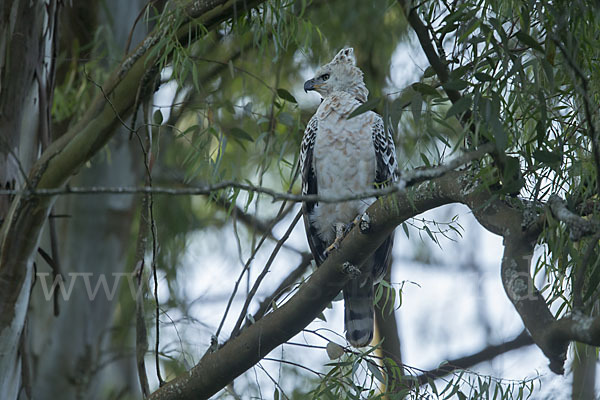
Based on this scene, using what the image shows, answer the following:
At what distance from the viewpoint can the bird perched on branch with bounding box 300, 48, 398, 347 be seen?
318cm

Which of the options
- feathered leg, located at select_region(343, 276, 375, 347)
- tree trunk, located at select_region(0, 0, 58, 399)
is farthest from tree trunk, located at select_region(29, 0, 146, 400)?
feathered leg, located at select_region(343, 276, 375, 347)

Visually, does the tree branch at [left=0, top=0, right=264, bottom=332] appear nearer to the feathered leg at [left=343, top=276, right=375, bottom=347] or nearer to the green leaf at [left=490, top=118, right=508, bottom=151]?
the green leaf at [left=490, top=118, right=508, bottom=151]

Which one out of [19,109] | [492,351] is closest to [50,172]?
[19,109]

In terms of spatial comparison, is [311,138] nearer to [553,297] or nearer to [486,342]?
[486,342]

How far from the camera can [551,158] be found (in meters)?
1.66

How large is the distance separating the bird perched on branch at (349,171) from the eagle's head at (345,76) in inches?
2.6

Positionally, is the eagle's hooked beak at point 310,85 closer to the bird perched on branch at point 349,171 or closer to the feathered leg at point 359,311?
the bird perched on branch at point 349,171

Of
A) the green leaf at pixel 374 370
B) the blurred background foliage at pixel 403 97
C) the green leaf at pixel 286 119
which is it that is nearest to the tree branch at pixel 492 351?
the blurred background foliage at pixel 403 97

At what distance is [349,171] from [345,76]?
533mm

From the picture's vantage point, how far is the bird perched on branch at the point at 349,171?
3.18 m

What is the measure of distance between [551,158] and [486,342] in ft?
6.61

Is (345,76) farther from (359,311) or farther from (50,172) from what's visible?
(50,172)

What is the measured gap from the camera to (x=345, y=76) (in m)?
3.47

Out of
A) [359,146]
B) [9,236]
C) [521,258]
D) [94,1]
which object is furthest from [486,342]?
[94,1]
